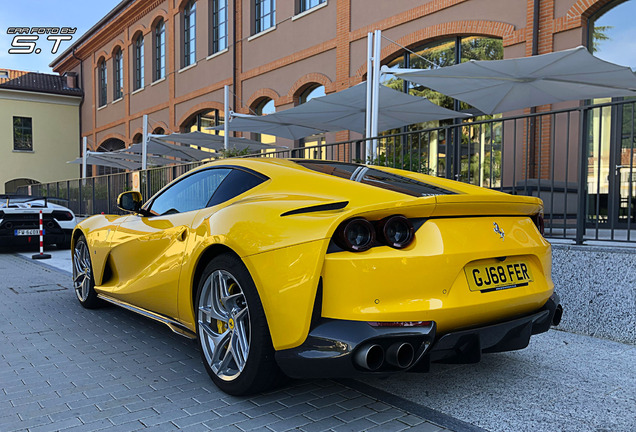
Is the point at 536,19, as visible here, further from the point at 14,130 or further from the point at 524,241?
the point at 14,130

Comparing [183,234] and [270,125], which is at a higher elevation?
[270,125]

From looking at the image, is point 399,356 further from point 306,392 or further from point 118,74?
point 118,74

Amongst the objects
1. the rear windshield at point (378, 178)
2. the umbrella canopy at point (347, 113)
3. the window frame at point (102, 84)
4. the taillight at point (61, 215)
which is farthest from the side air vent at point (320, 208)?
the window frame at point (102, 84)

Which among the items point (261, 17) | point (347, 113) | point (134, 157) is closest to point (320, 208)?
point (347, 113)

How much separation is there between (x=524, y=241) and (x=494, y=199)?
1.10 feet

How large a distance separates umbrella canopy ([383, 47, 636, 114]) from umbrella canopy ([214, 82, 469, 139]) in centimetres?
122

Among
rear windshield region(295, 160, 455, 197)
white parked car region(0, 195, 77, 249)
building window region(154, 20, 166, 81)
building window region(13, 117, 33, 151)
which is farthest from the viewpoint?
building window region(13, 117, 33, 151)

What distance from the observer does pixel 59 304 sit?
18.6 feet

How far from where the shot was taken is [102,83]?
101ft

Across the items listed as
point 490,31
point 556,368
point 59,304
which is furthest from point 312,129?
point 556,368

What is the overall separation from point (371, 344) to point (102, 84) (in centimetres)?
3258

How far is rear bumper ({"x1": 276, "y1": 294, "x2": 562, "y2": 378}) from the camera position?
2361 millimetres

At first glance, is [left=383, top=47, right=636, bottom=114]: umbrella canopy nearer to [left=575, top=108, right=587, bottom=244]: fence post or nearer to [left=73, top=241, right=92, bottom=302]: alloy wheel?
[left=575, top=108, right=587, bottom=244]: fence post

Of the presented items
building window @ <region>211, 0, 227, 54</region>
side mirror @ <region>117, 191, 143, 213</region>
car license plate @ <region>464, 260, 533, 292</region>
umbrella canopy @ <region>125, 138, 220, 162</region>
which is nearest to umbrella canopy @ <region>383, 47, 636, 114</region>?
car license plate @ <region>464, 260, 533, 292</region>
